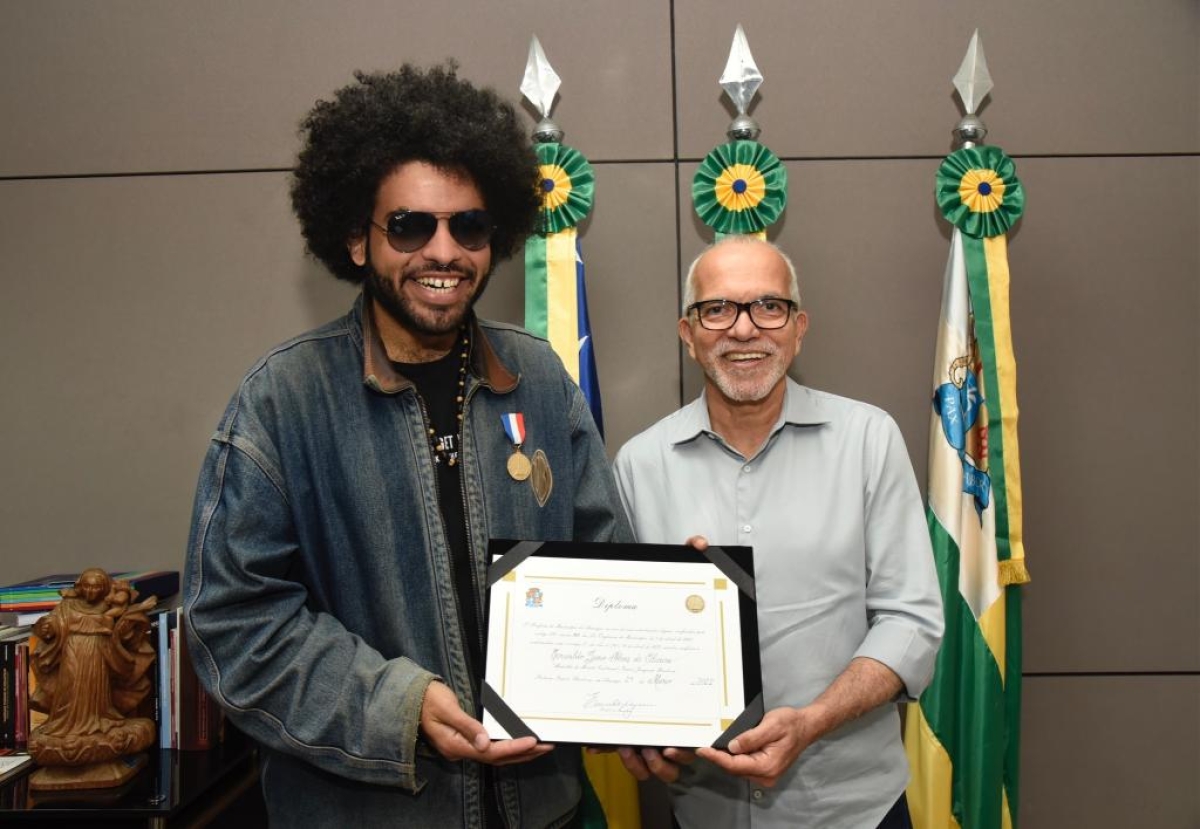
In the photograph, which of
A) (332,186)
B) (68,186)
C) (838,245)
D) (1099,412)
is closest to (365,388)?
(332,186)

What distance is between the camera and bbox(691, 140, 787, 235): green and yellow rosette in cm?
232

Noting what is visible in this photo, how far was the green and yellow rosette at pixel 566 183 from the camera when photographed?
7.66 ft

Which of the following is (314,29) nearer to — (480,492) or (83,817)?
(480,492)

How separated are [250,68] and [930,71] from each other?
7.34 feet

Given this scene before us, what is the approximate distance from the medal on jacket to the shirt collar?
18.8 inches

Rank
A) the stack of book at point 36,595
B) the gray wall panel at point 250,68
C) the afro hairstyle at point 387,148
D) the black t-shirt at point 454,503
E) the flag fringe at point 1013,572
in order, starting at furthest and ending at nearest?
1. the gray wall panel at point 250,68
2. the flag fringe at point 1013,572
3. the stack of book at point 36,595
4. the afro hairstyle at point 387,148
5. the black t-shirt at point 454,503

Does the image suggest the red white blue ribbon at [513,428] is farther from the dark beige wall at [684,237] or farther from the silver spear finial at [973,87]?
the silver spear finial at [973,87]

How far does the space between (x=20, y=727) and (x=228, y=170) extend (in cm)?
174

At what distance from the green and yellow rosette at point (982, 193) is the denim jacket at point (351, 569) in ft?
5.14

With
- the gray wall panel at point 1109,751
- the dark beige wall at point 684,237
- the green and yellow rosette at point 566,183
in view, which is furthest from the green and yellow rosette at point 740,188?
the gray wall panel at point 1109,751

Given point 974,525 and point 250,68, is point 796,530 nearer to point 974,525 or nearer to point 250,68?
point 974,525

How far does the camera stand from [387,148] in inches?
60.1
